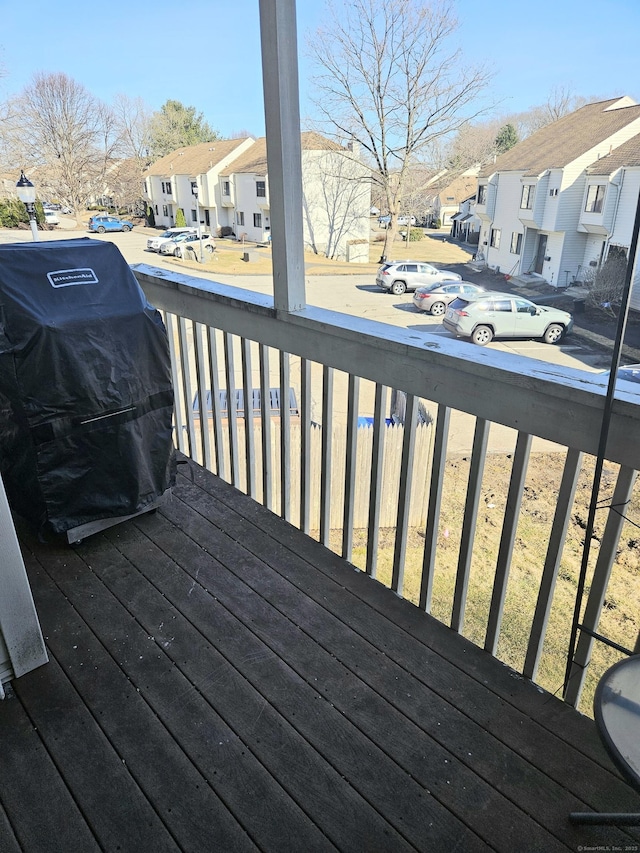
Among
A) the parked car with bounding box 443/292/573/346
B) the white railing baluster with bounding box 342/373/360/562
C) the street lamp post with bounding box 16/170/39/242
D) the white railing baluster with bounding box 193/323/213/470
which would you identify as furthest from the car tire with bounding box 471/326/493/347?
the street lamp post with bounding box 16/170/39/242

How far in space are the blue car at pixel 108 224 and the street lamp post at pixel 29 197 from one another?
0.24 m

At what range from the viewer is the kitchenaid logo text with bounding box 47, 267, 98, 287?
196 centimetres

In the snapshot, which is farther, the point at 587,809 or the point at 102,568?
the point at 102,568

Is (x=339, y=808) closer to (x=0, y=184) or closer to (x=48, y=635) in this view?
(x=48, y=635)

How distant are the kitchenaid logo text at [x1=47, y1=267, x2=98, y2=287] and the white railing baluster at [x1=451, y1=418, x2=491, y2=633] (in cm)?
147

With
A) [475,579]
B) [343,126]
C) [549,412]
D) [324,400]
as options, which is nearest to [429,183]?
[343,126]

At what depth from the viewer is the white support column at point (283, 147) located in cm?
171

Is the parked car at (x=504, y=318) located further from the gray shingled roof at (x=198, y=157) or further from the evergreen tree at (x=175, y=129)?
the evergreen tree at (x=175, y=129)

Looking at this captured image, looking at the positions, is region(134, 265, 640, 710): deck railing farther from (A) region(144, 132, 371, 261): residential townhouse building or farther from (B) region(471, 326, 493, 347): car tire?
(A) region(144, 132, 371, 261): residential townhouse building

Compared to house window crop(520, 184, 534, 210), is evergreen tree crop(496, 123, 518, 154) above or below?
above

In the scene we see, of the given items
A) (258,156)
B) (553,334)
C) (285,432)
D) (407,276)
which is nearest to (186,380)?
(285,432)

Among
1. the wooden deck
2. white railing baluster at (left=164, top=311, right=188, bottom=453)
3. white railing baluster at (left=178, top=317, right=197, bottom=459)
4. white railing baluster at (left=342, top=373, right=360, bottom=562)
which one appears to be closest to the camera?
the wooden deck

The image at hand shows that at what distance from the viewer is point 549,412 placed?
1.38 metres

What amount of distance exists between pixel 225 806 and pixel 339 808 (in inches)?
10.7
